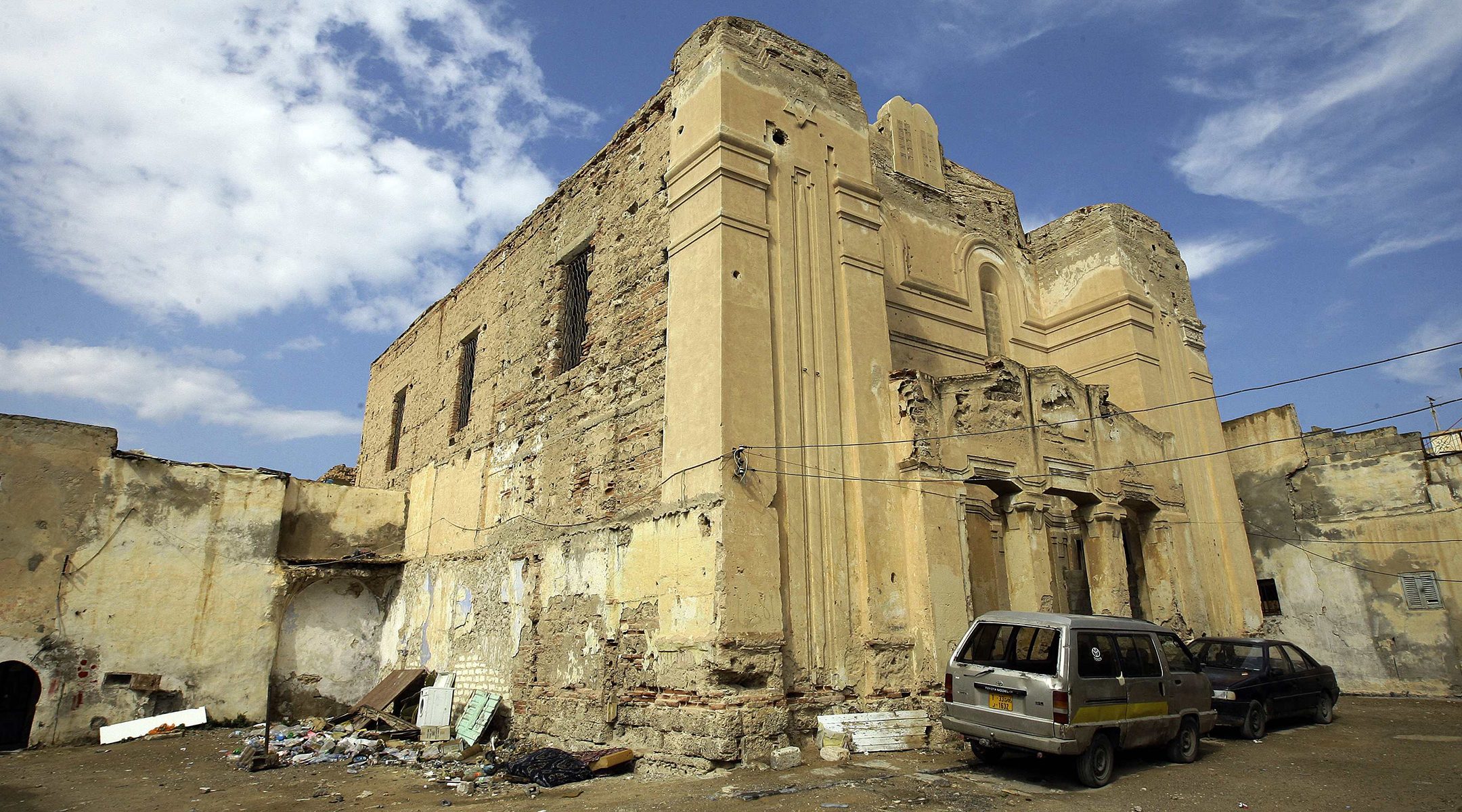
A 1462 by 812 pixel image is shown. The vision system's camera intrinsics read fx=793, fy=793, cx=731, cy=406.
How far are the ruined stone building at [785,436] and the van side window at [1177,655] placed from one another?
200 cm

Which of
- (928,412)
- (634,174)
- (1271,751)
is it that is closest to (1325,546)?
(1271,751)

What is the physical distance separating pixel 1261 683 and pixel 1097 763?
403 cm

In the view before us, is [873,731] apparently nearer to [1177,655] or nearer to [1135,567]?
[1177,655]

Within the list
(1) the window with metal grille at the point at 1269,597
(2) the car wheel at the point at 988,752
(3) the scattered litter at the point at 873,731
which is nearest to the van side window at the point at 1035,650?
(2) the car wheel at the point at 988,752

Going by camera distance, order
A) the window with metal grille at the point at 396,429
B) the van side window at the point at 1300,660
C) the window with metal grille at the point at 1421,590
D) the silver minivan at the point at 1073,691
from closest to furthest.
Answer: the silver minivan at the point at 1073,691
the van side window at the point at 1300,660
the window with metal grille at the point at 1421,590
the window with metal grille at the point at 396,429

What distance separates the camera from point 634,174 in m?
11.3

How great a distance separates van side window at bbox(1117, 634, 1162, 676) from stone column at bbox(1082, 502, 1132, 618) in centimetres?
406

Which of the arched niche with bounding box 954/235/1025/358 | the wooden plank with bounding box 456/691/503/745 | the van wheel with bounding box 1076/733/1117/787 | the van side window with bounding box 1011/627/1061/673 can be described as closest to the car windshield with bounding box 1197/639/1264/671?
the van wheel with bounding box 1076/733/1117/787

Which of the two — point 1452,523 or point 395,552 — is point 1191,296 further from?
point 395,552

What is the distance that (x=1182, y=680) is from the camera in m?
7.56

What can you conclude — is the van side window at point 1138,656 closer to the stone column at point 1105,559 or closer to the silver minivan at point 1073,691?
the silver minivan at point 1073,691

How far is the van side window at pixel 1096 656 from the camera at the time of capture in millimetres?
6523

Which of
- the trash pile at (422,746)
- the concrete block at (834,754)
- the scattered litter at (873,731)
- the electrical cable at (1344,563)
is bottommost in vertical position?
the trash pile at (422,746)

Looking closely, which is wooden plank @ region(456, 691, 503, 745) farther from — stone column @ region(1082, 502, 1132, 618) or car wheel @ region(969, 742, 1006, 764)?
stone column @ region(1082, 502, 1132, 618)
